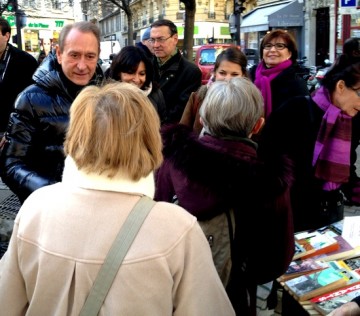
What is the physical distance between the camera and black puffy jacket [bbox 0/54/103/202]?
7.61 ft

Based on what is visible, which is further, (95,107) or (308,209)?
(308,209)

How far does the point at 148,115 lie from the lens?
142cm

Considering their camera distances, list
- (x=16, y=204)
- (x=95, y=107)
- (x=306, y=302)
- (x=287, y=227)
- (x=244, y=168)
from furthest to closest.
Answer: (x=16, y=204)
(x=306, y=302)
(x=287, y=227)
(x=244, y=168)
(x=95, y=107)

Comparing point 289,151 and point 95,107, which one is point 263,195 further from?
point 289,151

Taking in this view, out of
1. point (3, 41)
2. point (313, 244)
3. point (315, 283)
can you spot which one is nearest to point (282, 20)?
point (3, 41)

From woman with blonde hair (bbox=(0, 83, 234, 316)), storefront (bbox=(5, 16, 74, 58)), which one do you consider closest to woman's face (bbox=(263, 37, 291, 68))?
woman with blonde hair (bbox=(0, 83, 234, 316))

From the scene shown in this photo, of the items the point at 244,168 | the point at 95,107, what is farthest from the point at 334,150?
the point at 95,107

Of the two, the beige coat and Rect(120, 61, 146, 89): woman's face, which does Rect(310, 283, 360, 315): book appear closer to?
the beige coat

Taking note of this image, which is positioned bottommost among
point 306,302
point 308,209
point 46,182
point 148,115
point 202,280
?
point 306,302

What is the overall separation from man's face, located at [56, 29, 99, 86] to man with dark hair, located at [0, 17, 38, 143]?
173 centimetres

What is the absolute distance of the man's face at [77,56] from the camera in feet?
8.48

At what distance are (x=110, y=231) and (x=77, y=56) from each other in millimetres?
1561

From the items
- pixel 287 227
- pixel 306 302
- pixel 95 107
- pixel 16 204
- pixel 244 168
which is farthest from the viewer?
pixel 16 204

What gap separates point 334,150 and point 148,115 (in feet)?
5.24
